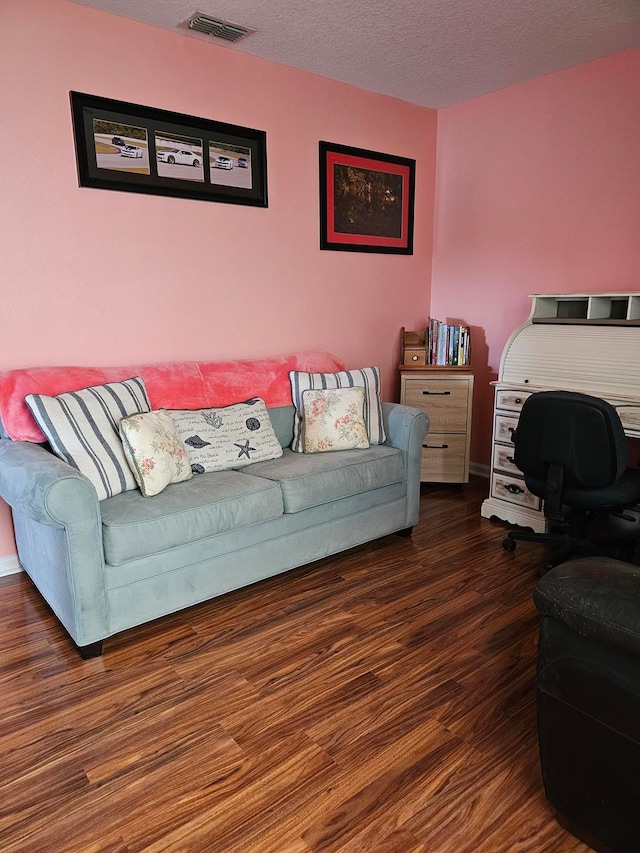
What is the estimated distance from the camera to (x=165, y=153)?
10.00ft

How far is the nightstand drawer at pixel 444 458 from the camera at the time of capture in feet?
13.0

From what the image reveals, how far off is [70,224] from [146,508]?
1.46m

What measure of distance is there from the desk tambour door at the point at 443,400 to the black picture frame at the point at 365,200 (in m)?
0.99

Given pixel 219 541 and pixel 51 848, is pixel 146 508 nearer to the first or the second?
pixel 219 541

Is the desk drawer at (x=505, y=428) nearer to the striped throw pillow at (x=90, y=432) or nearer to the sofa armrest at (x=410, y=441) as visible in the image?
the sofa armrest at (x=410, y=441)

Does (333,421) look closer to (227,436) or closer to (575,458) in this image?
(227,436)

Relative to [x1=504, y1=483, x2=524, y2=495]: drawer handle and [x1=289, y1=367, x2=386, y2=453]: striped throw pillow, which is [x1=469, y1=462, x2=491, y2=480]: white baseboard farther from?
[x1=289, y1=367, x2=386, y2=453]: striped throw pillow

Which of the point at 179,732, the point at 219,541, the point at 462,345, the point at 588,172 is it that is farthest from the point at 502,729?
the point at 588,172

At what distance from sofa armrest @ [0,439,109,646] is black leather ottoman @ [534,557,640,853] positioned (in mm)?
1471

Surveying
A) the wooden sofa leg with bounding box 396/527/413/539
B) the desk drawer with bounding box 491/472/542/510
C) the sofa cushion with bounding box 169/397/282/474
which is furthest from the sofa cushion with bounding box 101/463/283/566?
the desk drawer with bounding box 491/472/542/510

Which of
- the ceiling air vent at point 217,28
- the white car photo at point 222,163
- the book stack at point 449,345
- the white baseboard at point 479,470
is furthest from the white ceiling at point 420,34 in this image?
the white baseboard at point 479,470

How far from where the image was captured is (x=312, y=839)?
1.45 meters

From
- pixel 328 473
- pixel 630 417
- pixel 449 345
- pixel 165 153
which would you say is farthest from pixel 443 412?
pixel 165 153

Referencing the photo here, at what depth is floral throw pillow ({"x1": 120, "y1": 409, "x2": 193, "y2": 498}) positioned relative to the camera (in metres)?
2.44
